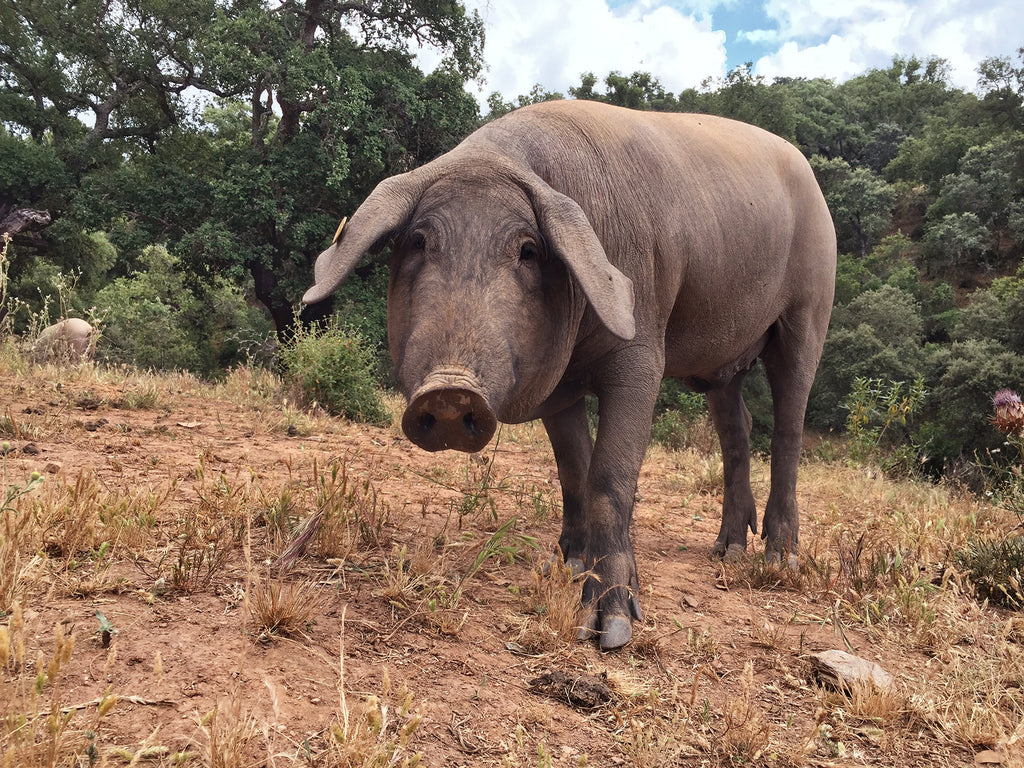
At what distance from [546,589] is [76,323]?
31.2 feet

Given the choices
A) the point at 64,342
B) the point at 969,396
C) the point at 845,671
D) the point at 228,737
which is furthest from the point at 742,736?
the point at 969,396

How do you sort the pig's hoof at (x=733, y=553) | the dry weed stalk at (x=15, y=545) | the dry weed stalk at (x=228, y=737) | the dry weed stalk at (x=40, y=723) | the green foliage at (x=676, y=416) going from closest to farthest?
the dry weed stalk at (x=40, y=723), the dry weed stalk at (x=228, y=737), the dry weed stalk at (x=15, y=545), the pig's hoof at (x=733, y=553), the green foliage at (x=676, y=416)

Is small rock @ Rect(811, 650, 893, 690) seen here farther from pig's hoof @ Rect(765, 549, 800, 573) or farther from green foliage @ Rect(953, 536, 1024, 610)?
green foliage @ Rect(953, 536, 1024, 610)

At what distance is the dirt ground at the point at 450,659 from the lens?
5.73 feet

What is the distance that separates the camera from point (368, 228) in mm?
2494

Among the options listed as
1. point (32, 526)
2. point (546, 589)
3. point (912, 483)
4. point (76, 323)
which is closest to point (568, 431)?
point (546, 589)

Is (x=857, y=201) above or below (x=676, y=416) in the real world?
above

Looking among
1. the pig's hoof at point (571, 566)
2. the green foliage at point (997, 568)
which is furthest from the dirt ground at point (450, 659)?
the green foliage at point (997, 568)

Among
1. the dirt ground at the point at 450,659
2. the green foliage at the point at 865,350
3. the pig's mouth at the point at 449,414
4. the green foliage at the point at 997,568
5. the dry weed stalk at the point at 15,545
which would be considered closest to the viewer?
the dirt ground at the point at 450,659

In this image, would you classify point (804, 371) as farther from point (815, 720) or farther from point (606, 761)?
point (606, 761)

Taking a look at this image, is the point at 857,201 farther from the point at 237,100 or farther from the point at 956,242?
the point at 237,100

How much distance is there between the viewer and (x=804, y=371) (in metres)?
4.33

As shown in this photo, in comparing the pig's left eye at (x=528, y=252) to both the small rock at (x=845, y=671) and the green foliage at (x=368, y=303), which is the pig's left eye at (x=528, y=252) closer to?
the small rock at (x=845, y=671)

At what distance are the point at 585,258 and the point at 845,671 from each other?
1.66 meters
